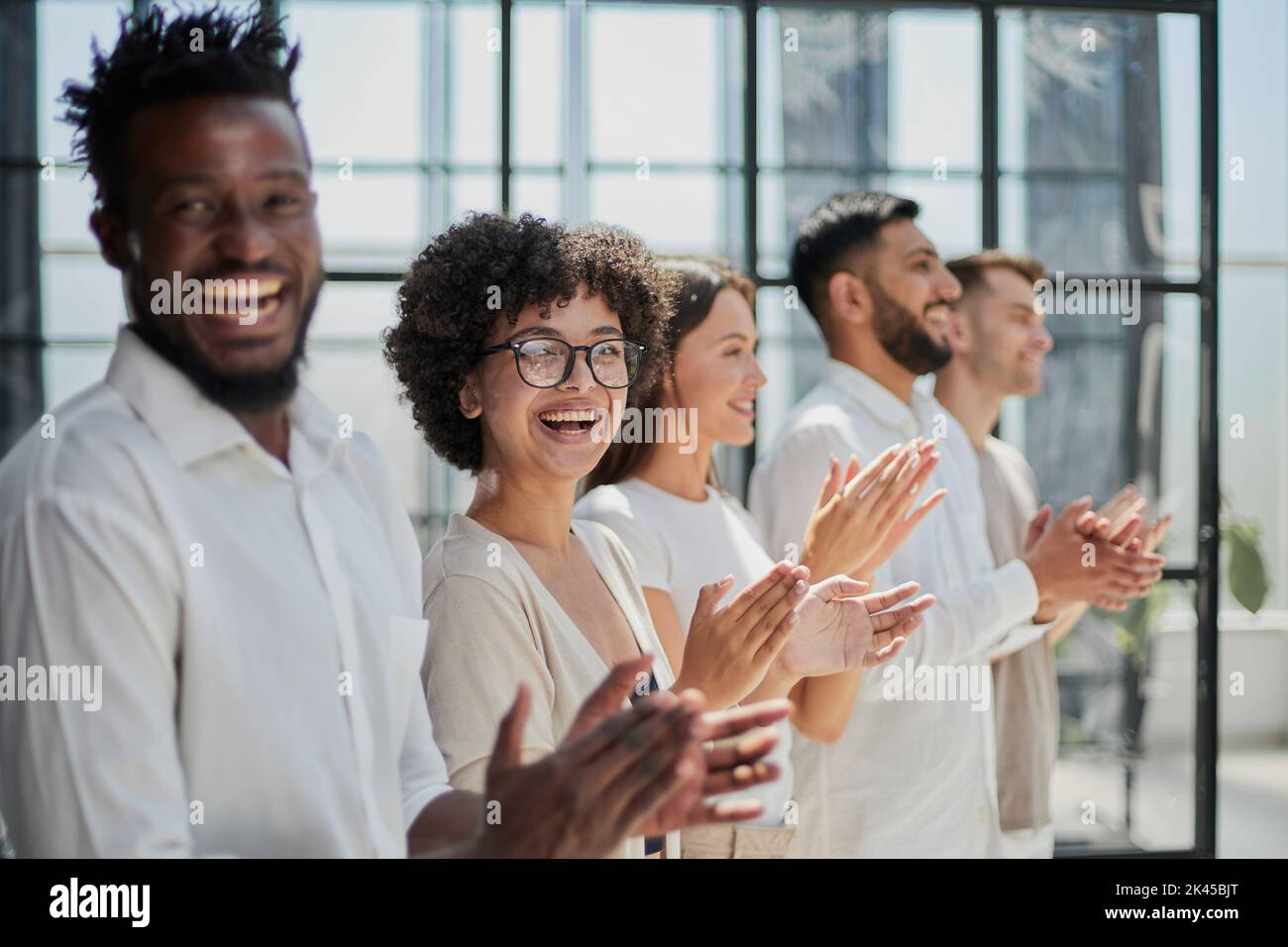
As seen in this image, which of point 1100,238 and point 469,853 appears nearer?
point 469,853

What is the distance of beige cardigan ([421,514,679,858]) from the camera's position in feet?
5.50

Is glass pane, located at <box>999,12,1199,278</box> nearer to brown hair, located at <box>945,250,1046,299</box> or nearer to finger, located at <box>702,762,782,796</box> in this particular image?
brown hair, located at <box>945,250,1046,299</box>

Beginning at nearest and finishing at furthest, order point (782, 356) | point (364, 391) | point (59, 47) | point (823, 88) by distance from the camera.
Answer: point (59, 47)
point (364, 391)
point (823, 88)
point (782, 356)

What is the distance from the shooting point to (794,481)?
8.50ft

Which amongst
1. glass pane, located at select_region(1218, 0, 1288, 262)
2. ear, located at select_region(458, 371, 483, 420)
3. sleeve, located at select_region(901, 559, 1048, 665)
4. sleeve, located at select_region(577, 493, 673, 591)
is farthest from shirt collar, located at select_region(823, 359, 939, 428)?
glass pane, located at select_region(1218, 0, 1288, 262)

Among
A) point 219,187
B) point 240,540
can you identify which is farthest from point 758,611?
point 219,187

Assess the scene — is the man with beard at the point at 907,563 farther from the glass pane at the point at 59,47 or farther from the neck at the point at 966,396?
the glass pane at the point at 59,47

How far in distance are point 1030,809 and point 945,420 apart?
963 millimetres

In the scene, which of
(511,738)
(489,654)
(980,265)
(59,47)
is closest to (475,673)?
(489,654)

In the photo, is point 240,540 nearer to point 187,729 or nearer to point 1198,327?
point 187,729

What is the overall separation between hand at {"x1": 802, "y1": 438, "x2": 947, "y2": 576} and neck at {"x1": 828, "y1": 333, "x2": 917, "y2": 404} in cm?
54

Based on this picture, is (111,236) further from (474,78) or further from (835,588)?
(474,78)

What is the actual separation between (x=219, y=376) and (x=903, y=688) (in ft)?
5.39

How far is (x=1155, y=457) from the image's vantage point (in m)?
3.23
